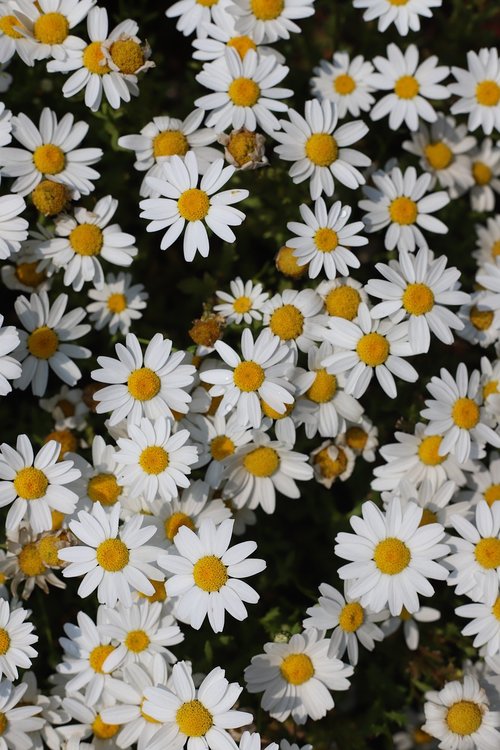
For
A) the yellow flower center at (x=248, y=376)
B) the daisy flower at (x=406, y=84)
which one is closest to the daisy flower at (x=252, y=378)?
the yellow flower center at (x=248, y=376)

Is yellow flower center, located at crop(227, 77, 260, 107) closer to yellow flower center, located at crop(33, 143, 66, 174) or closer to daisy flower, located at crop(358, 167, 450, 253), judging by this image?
daisy flower, located at crop(358, 167, 450, 253)

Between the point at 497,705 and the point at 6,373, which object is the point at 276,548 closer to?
the point at 497,705

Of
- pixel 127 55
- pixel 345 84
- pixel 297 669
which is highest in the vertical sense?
pixel 127 55

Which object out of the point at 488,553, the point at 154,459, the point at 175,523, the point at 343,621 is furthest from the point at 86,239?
the point at 488,553

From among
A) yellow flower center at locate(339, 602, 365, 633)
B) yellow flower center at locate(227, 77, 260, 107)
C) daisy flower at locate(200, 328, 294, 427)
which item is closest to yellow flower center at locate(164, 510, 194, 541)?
daisy flower at locate(200, 328, 294, 427)

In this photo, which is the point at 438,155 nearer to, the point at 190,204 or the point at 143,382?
the point at 190,204
